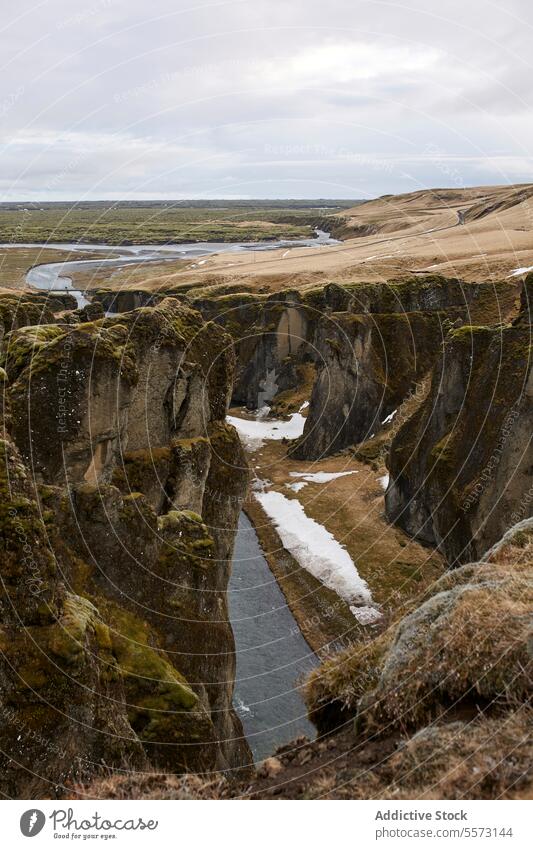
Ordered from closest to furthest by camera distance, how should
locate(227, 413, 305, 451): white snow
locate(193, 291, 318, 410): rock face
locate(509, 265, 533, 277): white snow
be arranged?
locate(227, 413, 305, 451): white snow < locate(509, 265, 533, 277): white snow < locate(193, 291, 318, 410): rock face

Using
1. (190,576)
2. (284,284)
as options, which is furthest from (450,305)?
(190,576)

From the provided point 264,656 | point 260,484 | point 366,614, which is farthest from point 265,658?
point 260,484

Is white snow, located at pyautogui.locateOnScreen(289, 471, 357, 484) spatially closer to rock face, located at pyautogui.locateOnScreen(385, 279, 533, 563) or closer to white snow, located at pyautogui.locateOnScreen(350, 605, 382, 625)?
rock face, located at pyautogui.locateOnScreen(385, 279, 533, 563)

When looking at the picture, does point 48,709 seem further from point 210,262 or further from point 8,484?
point 210,262

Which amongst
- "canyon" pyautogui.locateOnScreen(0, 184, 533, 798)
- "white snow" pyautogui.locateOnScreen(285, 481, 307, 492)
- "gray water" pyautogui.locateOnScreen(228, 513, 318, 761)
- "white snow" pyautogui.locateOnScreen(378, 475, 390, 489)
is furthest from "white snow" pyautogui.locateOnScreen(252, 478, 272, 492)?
"gray water" pyautogui.locateOnScreen(228, 513, 318, 761)

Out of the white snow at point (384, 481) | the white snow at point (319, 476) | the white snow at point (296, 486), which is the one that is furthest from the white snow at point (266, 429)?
the white snow at point (384, 481)

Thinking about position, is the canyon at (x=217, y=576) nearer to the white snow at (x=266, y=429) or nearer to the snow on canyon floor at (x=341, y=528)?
the snow on canyon floor at (x=341, y=528)
